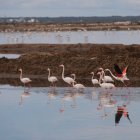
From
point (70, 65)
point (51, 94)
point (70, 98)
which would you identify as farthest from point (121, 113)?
point (70, 65)

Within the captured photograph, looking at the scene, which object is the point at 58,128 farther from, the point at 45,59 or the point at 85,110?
the point at 45,59

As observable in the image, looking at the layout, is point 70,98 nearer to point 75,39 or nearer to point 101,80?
point 101,80

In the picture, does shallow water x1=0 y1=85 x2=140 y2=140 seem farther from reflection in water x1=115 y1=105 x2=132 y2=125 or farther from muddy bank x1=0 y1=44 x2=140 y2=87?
Answer: muddy bank x1=0 y1=44 x2=140 y2=87

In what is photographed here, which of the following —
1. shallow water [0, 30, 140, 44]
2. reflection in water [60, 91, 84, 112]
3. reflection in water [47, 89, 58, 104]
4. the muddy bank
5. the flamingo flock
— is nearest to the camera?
reflection in water [60, 91, 84, 112]

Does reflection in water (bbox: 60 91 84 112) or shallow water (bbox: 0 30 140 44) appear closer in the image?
reflection in water (bbox: 60 91 84 112)

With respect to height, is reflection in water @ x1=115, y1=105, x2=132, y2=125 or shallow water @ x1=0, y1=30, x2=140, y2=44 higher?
shallow water @ x1=0, y1=30, x2=140, y2=44

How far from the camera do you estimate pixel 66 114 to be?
2155 cm

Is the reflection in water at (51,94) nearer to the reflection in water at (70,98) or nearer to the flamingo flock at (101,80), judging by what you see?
the reflection in water at (70,98)

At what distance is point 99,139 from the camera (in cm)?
1727

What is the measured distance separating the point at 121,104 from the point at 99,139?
21.5ft

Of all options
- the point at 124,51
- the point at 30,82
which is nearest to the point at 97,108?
the point at 30,82

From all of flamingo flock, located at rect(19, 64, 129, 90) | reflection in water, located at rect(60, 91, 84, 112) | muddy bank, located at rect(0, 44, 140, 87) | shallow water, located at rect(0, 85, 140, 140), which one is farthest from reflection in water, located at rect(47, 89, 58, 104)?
muddy bank, located at rect(0, 44, 140, 87)

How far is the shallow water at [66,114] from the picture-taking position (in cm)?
1814

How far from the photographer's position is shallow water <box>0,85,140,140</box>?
59.5 feet
